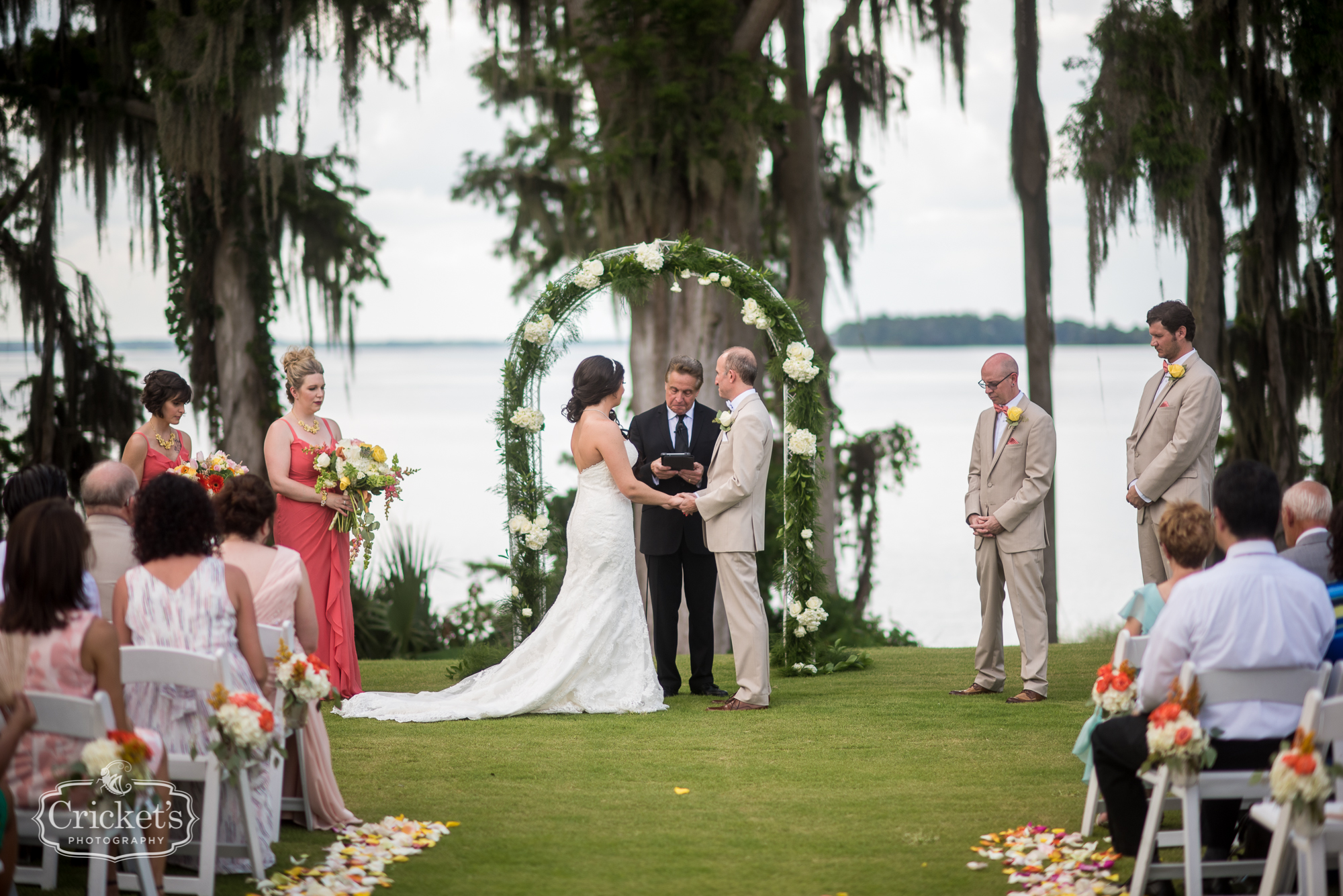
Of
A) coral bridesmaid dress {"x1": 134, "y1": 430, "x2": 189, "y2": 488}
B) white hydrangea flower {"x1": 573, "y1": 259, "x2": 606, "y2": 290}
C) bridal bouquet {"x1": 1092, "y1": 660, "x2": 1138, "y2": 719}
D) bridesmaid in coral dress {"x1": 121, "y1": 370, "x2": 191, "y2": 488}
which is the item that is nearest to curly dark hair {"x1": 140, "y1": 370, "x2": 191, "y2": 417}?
bridesmaid in coral dress {"x1": 121, "y1": 370, "x2": 191, "y2": 488}

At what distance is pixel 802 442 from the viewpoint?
7.68m

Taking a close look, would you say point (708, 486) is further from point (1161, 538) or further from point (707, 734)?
point (1161, 538)

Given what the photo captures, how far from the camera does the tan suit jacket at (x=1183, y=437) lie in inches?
241

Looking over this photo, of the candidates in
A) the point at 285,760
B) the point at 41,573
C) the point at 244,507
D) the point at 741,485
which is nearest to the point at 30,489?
the point at 244,507

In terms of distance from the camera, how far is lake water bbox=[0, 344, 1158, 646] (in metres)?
16.2

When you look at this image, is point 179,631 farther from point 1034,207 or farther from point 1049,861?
point 1034,207

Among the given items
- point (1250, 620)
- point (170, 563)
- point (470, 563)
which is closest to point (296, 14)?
point (470, 563)

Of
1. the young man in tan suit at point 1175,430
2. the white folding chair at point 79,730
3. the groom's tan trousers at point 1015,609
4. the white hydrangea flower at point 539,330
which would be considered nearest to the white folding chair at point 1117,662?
the young man in tan suit at point 1175,430

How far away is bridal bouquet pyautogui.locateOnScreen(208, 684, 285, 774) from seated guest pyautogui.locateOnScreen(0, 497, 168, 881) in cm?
18

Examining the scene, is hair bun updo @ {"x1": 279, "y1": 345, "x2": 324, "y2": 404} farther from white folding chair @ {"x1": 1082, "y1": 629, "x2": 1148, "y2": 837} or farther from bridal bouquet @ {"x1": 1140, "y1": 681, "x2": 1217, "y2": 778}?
bridal bouquet @ {"x1": 1140, "y1": 681, "x2": 1217, "y2": 778}

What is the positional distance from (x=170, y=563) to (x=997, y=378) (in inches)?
172

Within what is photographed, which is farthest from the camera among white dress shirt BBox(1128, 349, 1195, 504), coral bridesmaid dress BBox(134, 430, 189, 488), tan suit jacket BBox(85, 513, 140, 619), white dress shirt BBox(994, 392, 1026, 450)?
white dress shirt BBox(994, 392, 1026, 450)

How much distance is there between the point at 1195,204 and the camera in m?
10.4

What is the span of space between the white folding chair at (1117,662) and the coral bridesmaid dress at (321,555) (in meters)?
3.99
